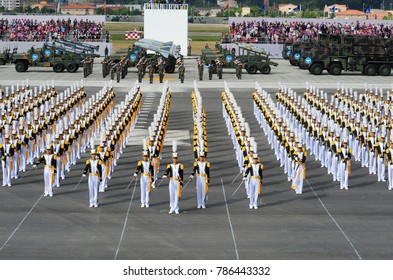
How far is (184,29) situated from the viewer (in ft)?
242

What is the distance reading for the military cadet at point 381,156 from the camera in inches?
997

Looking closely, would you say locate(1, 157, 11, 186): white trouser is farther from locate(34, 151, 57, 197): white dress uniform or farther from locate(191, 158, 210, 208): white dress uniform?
locate(191, 158, 210, 208): white dress uniform

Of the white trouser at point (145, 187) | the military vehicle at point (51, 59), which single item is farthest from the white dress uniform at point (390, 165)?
the military vehicle at point (51, 59)

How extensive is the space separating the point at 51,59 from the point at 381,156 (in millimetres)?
37013

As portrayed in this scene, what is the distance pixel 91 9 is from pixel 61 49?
384 feet

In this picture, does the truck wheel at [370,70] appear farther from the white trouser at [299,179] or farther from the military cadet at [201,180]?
the military cadet at [201,180]

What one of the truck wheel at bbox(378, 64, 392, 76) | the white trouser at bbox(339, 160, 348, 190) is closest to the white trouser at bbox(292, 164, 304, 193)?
the white trouser at bbox(339, 160, 348, 190)

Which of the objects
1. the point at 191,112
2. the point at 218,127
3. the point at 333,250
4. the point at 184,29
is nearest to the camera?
the point at 333,250

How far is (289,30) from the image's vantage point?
260 ft

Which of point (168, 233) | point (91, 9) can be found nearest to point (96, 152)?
point (168, 233)

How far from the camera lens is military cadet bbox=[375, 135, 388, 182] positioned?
25328mm

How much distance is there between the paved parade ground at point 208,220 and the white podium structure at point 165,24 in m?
44.3

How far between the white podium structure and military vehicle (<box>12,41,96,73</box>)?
44.4 ft

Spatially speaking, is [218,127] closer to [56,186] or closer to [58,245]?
[56,186]
